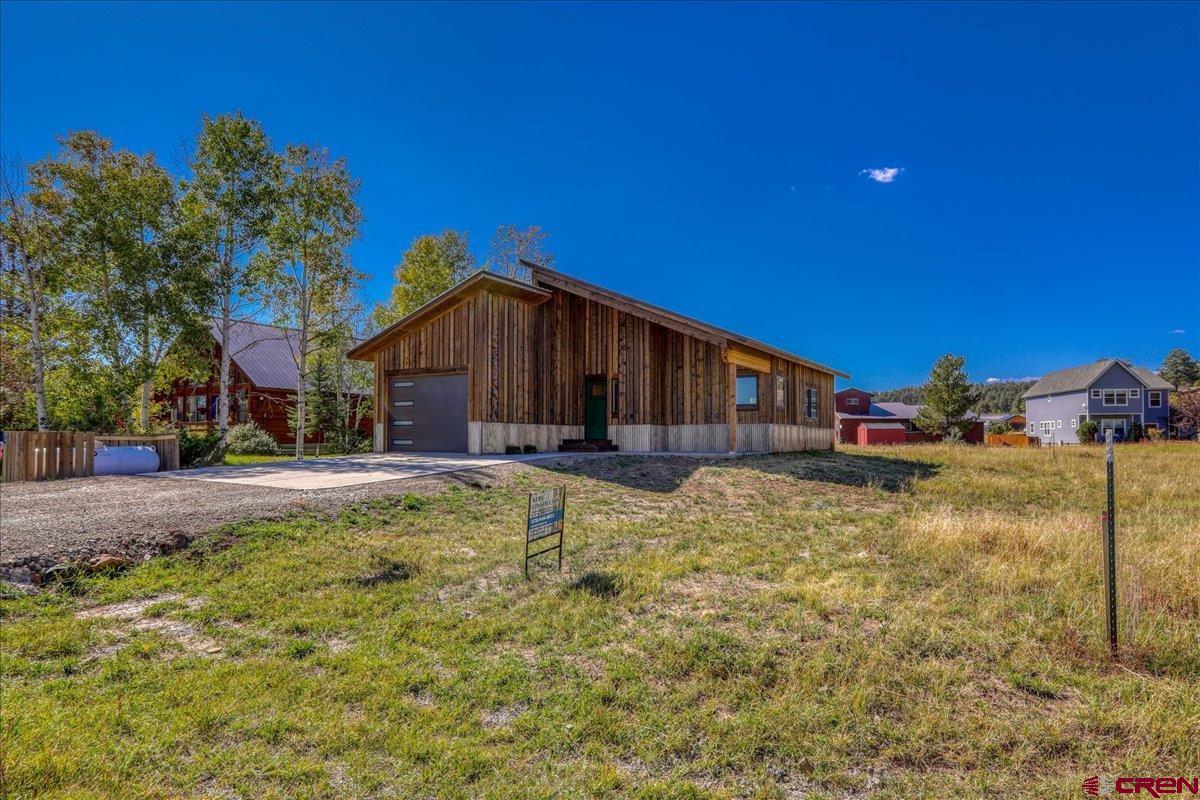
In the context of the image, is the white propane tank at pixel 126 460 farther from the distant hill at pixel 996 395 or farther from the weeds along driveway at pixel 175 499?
the distant hill at pixel 996 395

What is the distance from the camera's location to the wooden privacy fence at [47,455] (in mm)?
12273

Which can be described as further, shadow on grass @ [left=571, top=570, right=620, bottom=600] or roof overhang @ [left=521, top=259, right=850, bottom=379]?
roof overhang @ [left=521, top=259, right=850, bottom=379]

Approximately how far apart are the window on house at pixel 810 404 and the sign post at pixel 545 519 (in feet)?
58.9

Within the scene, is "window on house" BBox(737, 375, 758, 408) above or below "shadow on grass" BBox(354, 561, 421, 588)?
above

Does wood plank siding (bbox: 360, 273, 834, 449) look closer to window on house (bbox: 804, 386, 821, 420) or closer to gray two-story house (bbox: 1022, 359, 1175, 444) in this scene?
window on house (bbox: 804, 386, 821, 420)

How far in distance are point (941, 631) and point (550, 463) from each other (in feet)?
32.7

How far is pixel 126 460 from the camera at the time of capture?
13.2m

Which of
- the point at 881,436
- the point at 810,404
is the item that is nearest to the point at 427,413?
the point at 810,404

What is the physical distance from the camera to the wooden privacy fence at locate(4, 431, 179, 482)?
12.3 meters

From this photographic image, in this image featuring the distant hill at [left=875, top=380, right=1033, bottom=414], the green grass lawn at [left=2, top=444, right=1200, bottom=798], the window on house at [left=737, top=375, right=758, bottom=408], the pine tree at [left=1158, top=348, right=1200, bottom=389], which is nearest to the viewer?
the green grass lawn at [left=2, top=444, right=1200, bottom=798]

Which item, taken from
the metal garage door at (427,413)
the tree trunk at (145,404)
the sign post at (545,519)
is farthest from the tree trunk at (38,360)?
the sign post at (545,519)

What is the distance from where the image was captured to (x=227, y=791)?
9.36 ft

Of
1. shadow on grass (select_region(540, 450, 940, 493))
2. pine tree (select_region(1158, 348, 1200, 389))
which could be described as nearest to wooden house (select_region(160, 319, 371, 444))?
shadow on grass (select_region(540, 450, 940, 493))

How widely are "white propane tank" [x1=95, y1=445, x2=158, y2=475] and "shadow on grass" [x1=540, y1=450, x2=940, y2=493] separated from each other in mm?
9681
